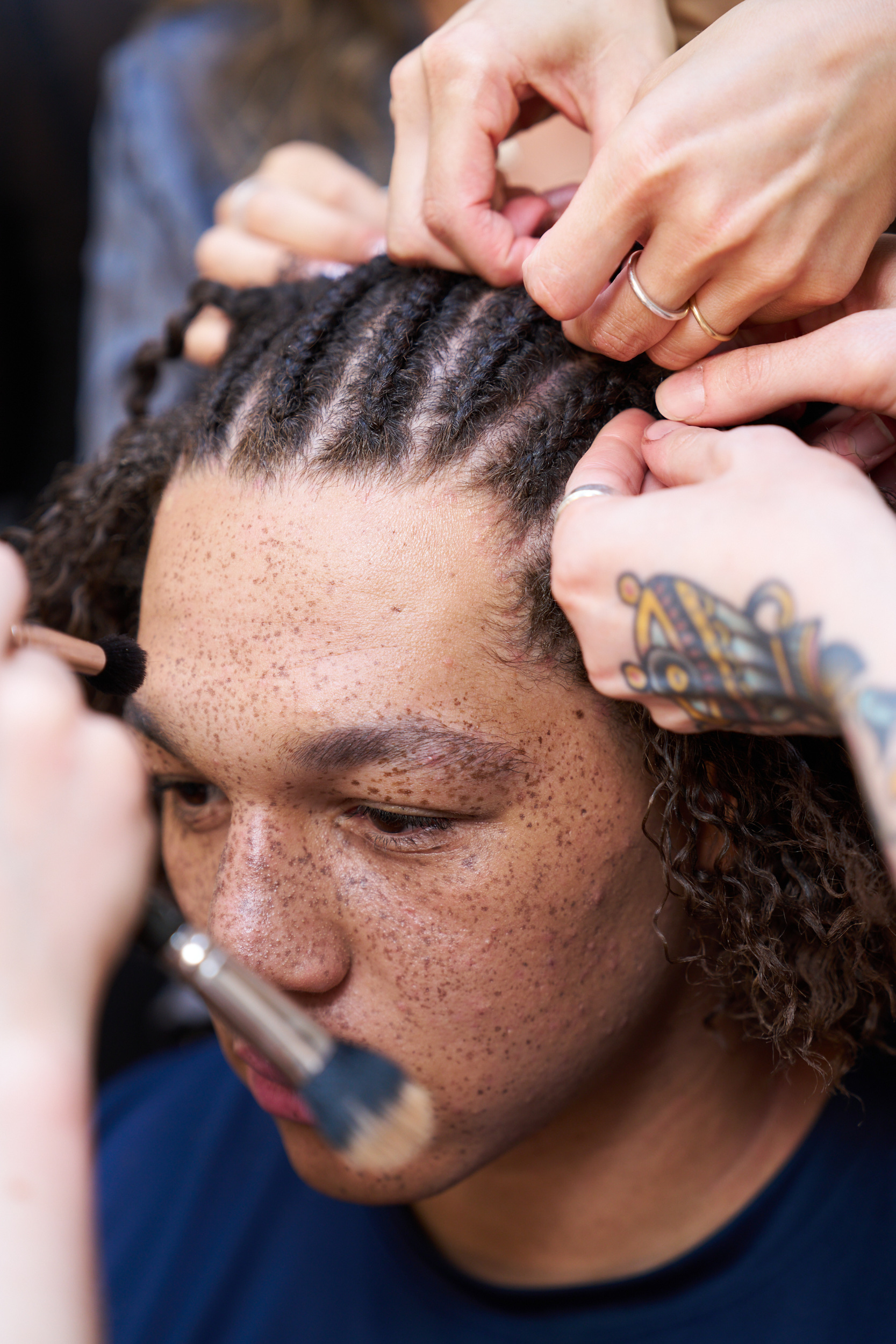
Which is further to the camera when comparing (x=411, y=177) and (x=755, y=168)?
(x=411, y=177)

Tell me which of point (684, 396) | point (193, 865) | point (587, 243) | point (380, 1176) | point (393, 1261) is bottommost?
point (393, 1261)

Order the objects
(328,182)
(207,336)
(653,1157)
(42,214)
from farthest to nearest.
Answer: (42,214)
(328,182)
(207,336)
(653,1157)

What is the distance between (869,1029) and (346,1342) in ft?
1.92

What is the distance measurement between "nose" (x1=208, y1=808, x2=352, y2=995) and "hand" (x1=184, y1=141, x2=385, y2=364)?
0.51 metres

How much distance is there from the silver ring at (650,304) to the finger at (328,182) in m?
0.59

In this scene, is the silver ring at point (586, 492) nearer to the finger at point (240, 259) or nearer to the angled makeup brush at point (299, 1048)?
the angled makeup brush at point (299, 1048)

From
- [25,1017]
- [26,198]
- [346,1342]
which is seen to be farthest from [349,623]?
[26,198]

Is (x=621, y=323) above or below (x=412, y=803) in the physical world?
above

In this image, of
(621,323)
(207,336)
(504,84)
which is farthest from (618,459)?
(207,336)

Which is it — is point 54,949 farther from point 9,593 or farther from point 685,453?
point 685,453

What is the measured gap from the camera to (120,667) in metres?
0.74

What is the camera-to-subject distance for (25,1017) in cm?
48

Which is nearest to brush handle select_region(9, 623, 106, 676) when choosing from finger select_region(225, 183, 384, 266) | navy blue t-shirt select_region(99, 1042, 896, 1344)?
finger select_region(225, 183, 384, 266)

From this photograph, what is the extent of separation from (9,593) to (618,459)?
0.39 metres
